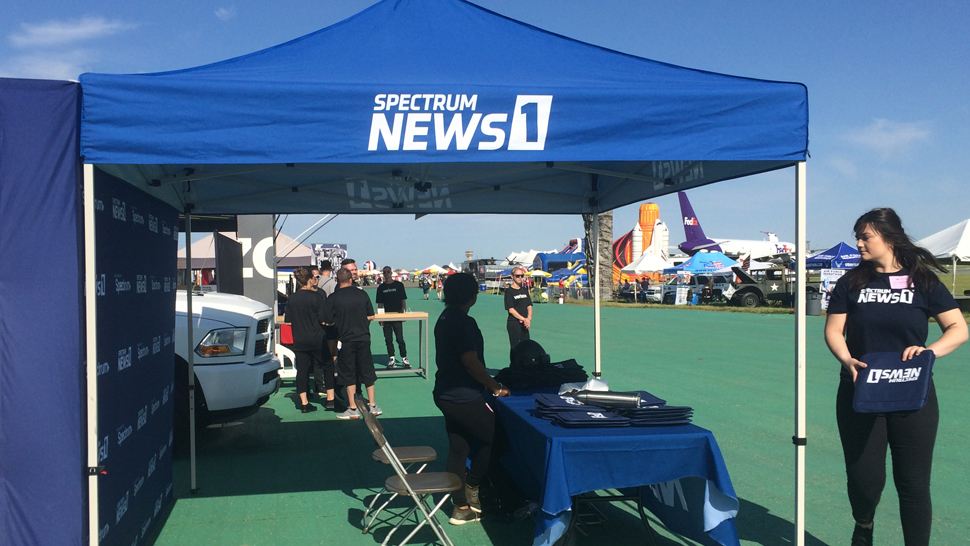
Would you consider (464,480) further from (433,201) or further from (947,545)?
(947,545)

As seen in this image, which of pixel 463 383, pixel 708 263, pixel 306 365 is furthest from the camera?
pixel 708 263

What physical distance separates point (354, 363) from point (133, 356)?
3614 mm

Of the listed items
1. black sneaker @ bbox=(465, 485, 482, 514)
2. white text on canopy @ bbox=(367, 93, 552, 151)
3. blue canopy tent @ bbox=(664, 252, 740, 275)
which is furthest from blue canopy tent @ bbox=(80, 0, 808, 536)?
blue canopy tent @ bbox=(664, 252, 740, 275)

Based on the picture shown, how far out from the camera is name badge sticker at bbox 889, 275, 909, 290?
322 cm

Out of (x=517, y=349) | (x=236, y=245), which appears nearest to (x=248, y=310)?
(x=517, y=349)

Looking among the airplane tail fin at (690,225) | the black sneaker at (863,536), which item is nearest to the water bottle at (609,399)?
the black sneaker at (863,536)

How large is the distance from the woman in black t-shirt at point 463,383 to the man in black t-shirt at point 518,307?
4.98m

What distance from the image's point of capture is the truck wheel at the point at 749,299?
28.5 metres

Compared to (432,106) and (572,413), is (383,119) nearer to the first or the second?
(432,106)

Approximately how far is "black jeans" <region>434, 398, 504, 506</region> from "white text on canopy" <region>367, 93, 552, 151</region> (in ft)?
5.30

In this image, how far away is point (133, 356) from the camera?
11.9 feet

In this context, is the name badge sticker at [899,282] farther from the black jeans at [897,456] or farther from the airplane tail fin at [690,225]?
the airplane tail fin at [690,225]

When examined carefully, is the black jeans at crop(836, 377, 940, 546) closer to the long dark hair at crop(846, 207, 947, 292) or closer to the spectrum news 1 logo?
the spectrum news 1 logo

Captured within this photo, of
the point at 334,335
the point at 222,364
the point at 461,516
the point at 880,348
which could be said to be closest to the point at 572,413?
the point at 461,516
